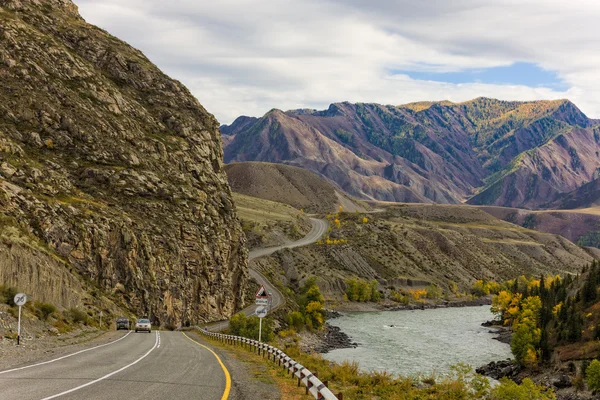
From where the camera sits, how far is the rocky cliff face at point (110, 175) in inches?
2328

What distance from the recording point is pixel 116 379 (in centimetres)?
1675

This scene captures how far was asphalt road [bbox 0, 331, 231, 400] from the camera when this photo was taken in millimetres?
14031

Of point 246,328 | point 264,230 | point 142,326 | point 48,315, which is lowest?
point 246,328

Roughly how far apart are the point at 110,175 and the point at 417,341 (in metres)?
56.4

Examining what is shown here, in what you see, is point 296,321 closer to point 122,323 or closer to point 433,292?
point 122,323

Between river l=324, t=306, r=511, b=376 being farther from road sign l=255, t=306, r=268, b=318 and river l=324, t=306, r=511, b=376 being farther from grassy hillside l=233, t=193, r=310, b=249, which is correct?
grassy hillside l=233, t=193, r=310, b=249

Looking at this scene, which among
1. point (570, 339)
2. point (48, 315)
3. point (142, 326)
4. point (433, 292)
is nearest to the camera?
point (48, 315)

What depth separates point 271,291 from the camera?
11262 cm

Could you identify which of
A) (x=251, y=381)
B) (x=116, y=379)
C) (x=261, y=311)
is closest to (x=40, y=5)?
(x=261, y=311)

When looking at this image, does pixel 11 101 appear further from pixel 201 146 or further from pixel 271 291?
pixel 271 291

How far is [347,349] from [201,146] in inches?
1696

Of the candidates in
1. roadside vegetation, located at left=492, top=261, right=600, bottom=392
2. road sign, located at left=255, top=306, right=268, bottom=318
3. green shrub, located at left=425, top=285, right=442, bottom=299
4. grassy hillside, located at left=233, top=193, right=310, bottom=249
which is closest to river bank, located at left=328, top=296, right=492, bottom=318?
green shrub, located at left=425, top=285, right=442, bottom=299

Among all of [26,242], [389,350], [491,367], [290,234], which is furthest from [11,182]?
[290,234]

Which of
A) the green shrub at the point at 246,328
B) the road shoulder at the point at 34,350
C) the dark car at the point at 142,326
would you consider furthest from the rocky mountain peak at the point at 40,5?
the road shoulder at the point at 34,350
